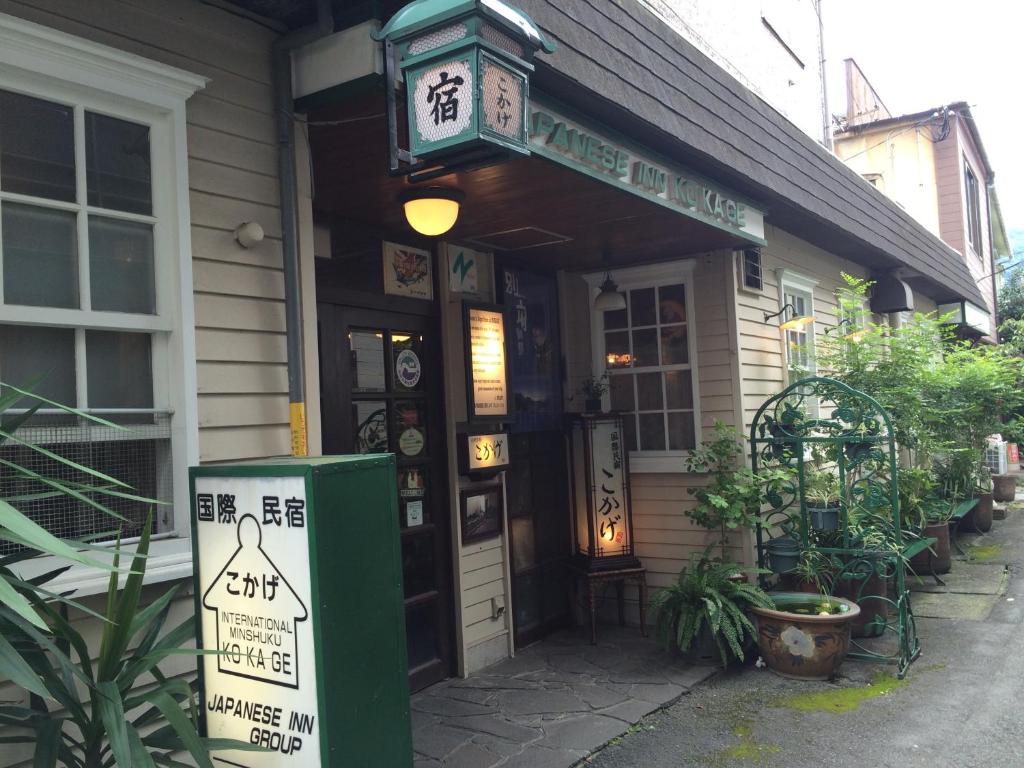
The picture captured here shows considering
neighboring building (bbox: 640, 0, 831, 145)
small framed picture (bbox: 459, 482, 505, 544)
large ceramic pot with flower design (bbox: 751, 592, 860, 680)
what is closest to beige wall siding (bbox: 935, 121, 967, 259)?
neighboring building (bbox: 640, 0, 831, 145)

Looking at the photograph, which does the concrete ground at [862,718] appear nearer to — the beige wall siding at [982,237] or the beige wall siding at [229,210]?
the beige wall siding at [229,210]

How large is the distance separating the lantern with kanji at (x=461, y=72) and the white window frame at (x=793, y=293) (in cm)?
529

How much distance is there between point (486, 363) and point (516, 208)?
4.21ft

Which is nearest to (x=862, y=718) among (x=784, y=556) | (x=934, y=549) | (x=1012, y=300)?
(x=784, y=556)

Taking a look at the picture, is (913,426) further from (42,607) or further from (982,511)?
(42,607)

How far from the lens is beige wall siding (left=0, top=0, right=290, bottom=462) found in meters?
3.28

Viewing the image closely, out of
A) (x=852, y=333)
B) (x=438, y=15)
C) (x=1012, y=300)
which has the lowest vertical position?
(x=852, y=333)

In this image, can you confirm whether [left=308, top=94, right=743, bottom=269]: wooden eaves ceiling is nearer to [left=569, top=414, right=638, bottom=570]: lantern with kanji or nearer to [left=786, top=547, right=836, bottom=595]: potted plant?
[left=569, top=414, right=638, bottom=570]: lantern with kanji

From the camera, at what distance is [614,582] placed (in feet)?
22.9

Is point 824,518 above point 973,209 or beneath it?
beneath

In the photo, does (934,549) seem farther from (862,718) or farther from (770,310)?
(862,718)

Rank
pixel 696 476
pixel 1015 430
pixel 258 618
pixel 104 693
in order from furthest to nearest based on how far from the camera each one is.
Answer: pixel 1015 430 → pixel 696 476 → pixel 258 618 → pixel 104 693

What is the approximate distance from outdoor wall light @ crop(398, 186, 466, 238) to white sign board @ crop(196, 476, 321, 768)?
7.02ft

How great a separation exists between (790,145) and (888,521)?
345 centimetres
